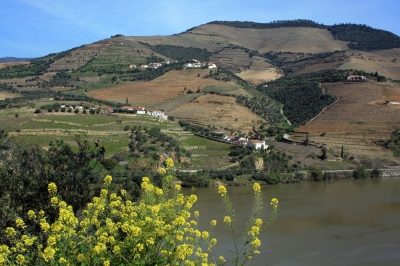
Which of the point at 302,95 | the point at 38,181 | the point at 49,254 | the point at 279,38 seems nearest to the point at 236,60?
the point at 279,38

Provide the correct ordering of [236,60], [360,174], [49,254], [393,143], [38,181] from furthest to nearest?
[236,60] < [393,143] < [360,174] < [38,181] < [49,254]

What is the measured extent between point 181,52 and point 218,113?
164 ft

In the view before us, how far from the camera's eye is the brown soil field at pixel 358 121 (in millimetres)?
40344

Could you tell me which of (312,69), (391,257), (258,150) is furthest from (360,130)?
(312,69)

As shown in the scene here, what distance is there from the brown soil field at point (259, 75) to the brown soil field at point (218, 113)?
24.1 m

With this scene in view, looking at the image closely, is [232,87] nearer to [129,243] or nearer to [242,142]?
[242,142]

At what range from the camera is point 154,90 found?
59.7 meters

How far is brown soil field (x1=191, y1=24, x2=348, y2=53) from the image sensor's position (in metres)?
110

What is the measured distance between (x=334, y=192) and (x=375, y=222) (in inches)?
316

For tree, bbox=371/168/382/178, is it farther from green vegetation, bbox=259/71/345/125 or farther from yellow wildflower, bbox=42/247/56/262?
yellow wildflower, bbox=42/247/56/262

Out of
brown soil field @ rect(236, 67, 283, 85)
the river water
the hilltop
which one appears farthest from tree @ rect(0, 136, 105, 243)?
brown soil field @ rect(236, 67, 283, 85)

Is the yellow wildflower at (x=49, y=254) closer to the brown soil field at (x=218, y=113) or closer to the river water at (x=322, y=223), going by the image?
the river water at (x=322, y=223)

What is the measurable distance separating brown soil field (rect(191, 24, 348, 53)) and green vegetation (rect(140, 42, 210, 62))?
70.3ft

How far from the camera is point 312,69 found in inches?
2940
